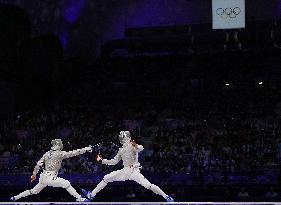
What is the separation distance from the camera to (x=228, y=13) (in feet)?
69.5

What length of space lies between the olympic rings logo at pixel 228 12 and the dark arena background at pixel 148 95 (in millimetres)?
49

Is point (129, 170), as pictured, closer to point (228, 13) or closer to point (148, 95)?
point (228, 13)

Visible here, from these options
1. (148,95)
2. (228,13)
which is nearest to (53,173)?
(228,13)

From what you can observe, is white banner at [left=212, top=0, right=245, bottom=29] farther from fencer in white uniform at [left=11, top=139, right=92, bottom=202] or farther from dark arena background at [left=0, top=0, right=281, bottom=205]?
fencer in white uniform at [left=11, top=139, right=92, bottom=202]

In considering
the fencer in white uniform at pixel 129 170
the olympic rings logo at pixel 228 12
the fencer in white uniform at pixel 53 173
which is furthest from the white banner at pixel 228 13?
the fencer in white uniform at pixel 53 173

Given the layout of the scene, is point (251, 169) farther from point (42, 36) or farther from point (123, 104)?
point (42, 36)

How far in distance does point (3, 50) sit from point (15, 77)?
6.91 ft

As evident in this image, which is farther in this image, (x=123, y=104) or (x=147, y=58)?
(x=147, y=58)

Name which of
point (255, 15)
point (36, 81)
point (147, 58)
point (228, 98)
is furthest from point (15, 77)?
point (255, 15)

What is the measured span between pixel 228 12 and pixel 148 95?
688 cm

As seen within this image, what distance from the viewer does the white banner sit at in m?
20.8

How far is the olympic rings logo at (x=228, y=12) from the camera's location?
21.0 meters

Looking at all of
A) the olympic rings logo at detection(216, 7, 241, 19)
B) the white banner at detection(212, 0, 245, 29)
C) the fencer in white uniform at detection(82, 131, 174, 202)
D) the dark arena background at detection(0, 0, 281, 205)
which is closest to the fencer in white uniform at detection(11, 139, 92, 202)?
the fencer in white uniform at detection(82, 131, 174, 202)

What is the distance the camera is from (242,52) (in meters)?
28.0
